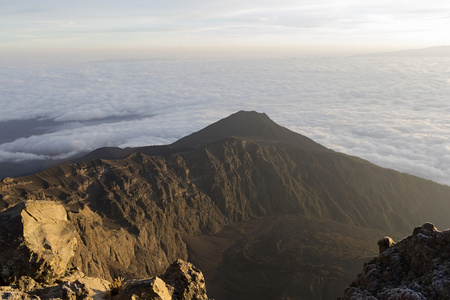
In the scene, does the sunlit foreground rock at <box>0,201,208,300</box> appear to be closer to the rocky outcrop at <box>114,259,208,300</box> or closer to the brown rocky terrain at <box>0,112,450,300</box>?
the rocky outcrop at <box>114,259,208,300</box>

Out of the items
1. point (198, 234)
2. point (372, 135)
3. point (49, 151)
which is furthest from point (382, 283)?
point (49, 151)

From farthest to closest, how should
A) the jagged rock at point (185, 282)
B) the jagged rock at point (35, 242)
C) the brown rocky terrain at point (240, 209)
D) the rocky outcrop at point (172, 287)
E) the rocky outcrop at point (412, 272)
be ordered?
1. the brown rocky terrain at point (240, 209)
2. the jagged rock at point (185, 282)
3. the jagged rock at point (35, 242)
4. the rocky outcrop at point (172, 287)
5. the rocky outcrop at point (412, 272)

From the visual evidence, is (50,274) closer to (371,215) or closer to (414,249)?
(414,249)

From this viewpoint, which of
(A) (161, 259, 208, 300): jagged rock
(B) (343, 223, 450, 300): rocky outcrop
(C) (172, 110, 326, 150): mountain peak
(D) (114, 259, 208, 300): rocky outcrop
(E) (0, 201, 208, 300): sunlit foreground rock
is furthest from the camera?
(C) (172, 110, 326, 150): mountain peak

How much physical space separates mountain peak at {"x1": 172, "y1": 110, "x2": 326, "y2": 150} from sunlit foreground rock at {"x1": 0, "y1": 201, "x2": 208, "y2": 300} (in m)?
79.5

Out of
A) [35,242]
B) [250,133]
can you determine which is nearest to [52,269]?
[35,242]

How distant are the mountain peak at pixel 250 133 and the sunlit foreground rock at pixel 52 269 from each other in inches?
3131

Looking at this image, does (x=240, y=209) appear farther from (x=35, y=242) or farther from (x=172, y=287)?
(x=35, y=242)

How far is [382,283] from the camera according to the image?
11.6m

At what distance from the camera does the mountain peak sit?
95.5 m

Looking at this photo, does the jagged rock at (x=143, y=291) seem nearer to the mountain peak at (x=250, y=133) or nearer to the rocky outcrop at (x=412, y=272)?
the rocky outcrop at (x=412, y=272)

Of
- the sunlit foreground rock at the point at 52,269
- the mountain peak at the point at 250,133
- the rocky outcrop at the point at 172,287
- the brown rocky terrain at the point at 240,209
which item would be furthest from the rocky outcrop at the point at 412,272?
the mountain peak at the point at 250,133

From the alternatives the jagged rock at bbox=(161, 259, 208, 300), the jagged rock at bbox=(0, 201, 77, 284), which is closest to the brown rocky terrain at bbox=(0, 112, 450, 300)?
the jagged rock at bbox=(0, 201, 77, 284)

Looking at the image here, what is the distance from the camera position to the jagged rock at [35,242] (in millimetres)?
11812
